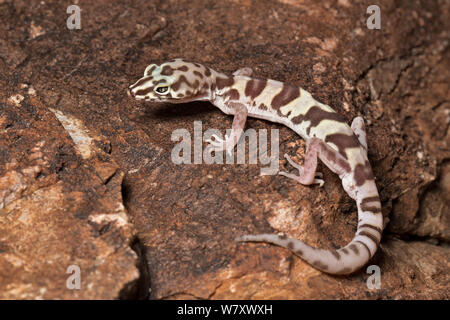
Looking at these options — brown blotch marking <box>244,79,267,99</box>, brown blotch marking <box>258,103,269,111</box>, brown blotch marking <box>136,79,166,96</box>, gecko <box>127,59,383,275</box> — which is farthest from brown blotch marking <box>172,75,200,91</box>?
brown blotch marking <box>258,103,269,111</box>

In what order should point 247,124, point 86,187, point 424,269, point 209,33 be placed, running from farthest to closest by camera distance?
point 209,33, point 247,124, point 424,269, point 86,187

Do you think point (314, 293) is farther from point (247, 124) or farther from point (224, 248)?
point (247, 124)

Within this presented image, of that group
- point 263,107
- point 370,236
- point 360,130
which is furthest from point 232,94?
point 370,236

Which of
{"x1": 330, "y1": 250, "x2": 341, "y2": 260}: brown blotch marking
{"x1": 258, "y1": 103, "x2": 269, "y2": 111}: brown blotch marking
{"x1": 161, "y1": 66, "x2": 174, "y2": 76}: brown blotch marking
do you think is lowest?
{"x1": 330, "y1": 250, "x2": 341, "y2": 260}: brown blotch marking

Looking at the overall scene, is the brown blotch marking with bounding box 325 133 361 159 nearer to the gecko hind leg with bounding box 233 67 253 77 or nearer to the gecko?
the gecko

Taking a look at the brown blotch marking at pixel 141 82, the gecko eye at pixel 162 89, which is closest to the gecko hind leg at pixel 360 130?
the gecko eye at pixel 162 89

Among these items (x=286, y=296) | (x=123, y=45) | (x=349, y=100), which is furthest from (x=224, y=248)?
(x=123, y=45)

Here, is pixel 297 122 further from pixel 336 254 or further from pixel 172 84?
pixel 336 254
